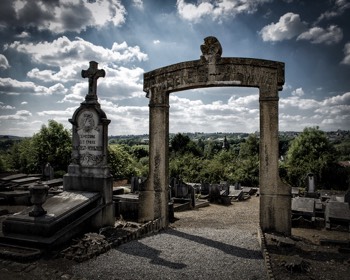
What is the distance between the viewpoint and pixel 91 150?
7824 mm

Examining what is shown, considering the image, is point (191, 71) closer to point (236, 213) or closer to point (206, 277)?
point (206, 277)

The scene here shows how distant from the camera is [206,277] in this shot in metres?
4.39

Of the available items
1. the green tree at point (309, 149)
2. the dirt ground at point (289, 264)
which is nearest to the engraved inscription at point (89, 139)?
the dirt ground at point (289, 264)

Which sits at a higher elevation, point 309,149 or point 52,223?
point 309,149

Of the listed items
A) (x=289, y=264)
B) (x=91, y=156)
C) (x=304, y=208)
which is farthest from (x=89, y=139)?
(x=304, y=208)

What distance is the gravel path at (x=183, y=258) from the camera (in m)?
4.52

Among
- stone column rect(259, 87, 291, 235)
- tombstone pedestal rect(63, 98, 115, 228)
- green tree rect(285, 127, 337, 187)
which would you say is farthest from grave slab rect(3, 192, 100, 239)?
green tree rect(285, 127, 337, 187)

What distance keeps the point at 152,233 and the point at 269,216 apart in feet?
9.92

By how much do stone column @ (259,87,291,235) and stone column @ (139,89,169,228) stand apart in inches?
103

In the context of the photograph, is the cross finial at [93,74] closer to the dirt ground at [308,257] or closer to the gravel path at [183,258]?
the gravel path at [183,258]

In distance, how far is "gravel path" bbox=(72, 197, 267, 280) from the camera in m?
4.52

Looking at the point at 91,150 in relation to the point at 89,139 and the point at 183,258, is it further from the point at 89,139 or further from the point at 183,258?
the point at 183,258

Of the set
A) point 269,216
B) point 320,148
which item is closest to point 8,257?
point 269,216

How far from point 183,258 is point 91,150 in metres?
4.19
